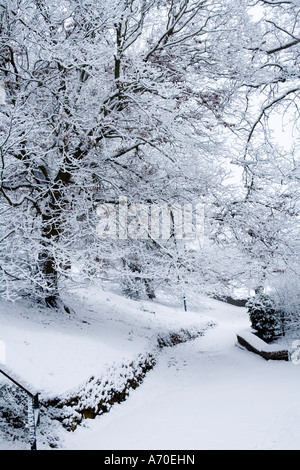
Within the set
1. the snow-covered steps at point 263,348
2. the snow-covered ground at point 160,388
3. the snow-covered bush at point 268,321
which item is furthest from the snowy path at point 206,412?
the snow-covered bush at point 268,321

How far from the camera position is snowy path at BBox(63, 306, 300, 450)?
4.53m

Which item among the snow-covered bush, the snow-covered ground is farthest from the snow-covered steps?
the snow-covered bush

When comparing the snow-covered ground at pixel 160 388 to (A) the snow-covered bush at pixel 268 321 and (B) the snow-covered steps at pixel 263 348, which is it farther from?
(A) the snow-covered bush at pixel 268 321

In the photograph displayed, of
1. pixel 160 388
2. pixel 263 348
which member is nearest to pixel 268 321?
pixel 263 348

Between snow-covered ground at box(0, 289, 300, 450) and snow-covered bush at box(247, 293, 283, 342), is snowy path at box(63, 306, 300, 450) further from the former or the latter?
snow-covered bush at box(247, 293, 283, 342)

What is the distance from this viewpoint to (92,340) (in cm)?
760

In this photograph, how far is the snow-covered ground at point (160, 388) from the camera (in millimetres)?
4633

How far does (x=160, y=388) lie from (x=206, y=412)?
1.96 meters

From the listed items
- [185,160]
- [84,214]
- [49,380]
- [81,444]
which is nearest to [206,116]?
[185,160]

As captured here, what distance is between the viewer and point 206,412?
5.62 m

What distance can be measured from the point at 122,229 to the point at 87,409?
451cm

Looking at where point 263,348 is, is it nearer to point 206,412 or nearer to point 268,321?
point 268,321

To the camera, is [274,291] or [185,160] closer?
[185,160]
